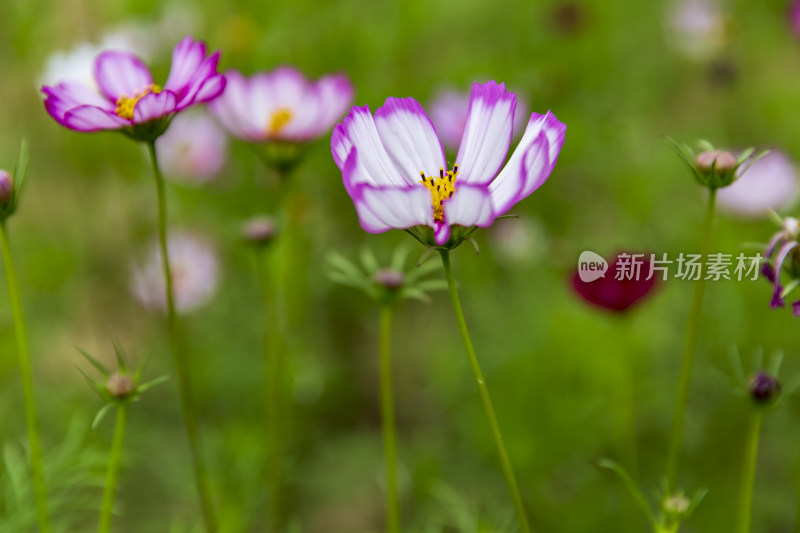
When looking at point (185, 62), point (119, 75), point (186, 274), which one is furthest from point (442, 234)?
point (186, 274)

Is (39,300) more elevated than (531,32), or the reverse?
(531,32)

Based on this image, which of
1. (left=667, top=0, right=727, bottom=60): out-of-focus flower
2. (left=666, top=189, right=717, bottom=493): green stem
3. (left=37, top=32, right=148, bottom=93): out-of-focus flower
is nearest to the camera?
(left=666, top=189, right=717, bottom=493): green stem

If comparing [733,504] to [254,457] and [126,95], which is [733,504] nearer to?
[254,457]

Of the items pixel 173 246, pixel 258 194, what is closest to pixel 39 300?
pixel 173 246

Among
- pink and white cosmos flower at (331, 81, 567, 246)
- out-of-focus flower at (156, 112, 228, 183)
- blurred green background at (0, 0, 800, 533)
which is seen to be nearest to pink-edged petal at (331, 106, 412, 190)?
pink and white cosmos flower at (331, 81, 567, 246)

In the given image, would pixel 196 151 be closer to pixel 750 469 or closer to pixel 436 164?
pixel 436 164

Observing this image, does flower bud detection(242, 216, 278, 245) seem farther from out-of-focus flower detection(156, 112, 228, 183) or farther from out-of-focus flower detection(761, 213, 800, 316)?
out-of-focus flower detection(156, 112, 228, 183)

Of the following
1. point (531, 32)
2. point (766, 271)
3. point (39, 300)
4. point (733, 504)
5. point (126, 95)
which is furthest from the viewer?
point (531, 32)

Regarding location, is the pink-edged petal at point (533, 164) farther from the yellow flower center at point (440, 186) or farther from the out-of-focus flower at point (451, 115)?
the out-of-focus flower at point (451, 115)
